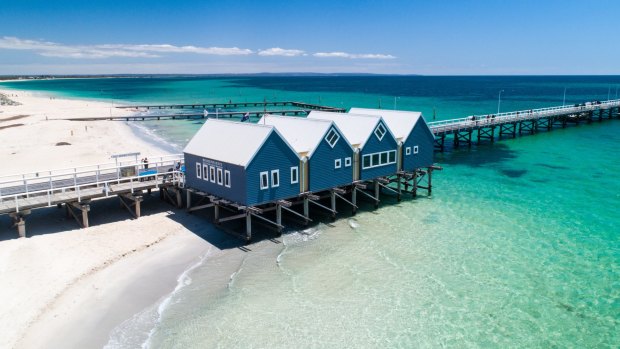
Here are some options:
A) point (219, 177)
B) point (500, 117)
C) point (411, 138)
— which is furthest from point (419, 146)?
point (500, 117)

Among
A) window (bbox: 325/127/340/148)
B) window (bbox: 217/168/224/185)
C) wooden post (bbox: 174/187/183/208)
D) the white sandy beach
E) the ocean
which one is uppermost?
window (bbox: 325/127/340/148)

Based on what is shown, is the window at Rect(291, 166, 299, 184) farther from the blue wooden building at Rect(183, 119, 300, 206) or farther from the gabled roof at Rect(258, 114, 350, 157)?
the gabled roof at Rect(258, 114, 350, 157)

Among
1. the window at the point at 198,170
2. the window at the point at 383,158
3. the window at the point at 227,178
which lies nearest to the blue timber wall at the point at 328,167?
the window at the point at 383,158

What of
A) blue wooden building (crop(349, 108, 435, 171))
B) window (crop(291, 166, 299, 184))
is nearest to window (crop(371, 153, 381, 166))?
blue wooden building (crop(349, 108, 435, 171))

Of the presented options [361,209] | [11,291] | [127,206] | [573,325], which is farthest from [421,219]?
[11,291]

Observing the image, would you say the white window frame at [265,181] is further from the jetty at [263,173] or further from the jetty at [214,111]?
the jetty at [214,111]

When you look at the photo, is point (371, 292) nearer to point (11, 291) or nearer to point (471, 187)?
point (11, 291)
